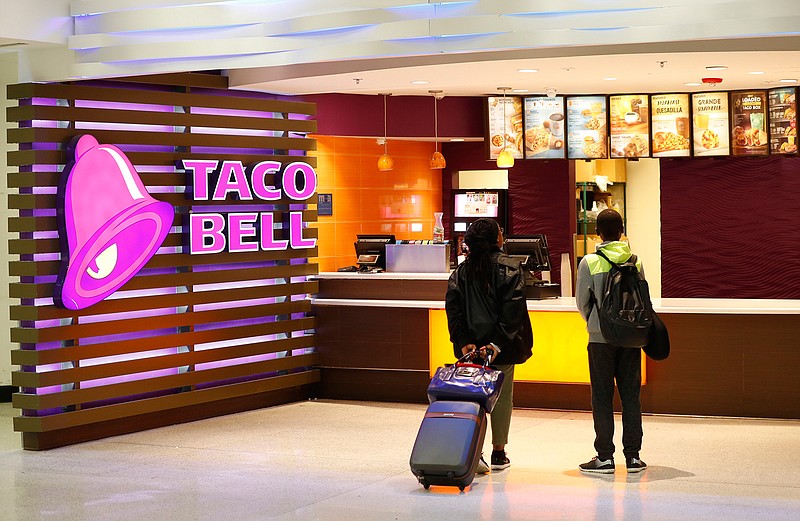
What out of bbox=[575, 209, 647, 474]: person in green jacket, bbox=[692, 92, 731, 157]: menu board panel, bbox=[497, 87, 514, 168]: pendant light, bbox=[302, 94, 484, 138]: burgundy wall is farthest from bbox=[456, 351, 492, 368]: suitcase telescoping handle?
bbox=[302, 94, 484, 138]: burgundy wall

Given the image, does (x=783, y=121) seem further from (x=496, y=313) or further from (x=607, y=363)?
(x=496, y=313)

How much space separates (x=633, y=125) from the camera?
11820 mm

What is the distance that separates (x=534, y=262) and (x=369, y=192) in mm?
5242

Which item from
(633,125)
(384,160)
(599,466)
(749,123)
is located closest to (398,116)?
(384,160)

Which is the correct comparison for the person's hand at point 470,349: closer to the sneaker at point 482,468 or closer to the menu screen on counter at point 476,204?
the sneaker at point 482,468

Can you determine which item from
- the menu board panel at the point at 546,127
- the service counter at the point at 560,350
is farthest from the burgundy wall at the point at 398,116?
the service counter at the point at 560,350

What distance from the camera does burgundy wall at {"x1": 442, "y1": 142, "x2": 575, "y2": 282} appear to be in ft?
47.2

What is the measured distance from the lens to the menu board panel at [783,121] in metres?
11.2

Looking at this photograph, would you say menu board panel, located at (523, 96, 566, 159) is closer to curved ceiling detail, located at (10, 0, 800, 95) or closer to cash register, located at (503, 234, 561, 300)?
cash register, located at (503, 234, 561, 300)

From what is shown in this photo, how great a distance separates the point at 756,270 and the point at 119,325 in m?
8.54

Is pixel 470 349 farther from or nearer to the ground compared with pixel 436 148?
Result: nearer to the ground

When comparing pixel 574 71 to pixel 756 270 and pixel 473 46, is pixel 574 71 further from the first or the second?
pixel 756 270

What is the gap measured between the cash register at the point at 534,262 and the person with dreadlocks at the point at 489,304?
262 cm

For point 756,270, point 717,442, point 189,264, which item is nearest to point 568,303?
point 717,442
